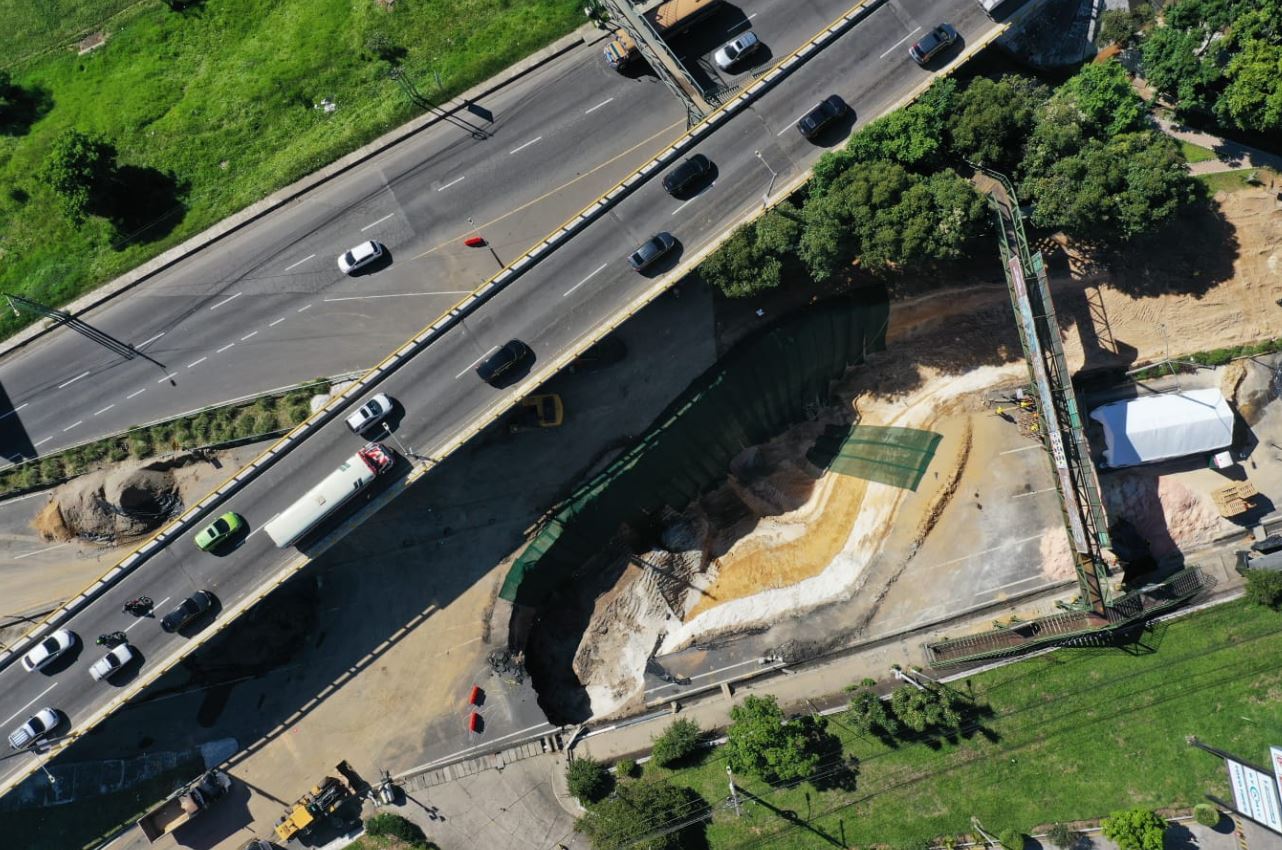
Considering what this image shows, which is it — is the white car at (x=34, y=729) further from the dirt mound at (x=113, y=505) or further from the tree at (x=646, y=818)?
the tree at (x=646, y=818)

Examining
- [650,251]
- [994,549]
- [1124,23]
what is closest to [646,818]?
[994,549]

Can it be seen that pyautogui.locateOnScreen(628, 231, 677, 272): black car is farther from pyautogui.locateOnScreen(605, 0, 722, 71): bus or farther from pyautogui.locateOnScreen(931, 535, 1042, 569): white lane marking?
pyautogui.locateOnScreen(931, 535, 1042, 569): white lane marking

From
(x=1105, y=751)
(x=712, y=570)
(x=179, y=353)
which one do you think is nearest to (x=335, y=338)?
(x=179, y=353)

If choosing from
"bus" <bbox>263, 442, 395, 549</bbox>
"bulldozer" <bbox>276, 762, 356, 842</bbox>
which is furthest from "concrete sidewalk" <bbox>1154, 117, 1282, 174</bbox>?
"bulldozer" <bbox>276, 762, 356, 842</bbox>

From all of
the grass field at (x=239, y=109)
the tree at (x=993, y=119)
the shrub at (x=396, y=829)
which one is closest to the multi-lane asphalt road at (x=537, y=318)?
the tree at (x=993, y=119)

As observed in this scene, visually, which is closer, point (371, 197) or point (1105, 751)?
point (1105, 751)

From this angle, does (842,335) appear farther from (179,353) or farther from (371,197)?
(179,353)
